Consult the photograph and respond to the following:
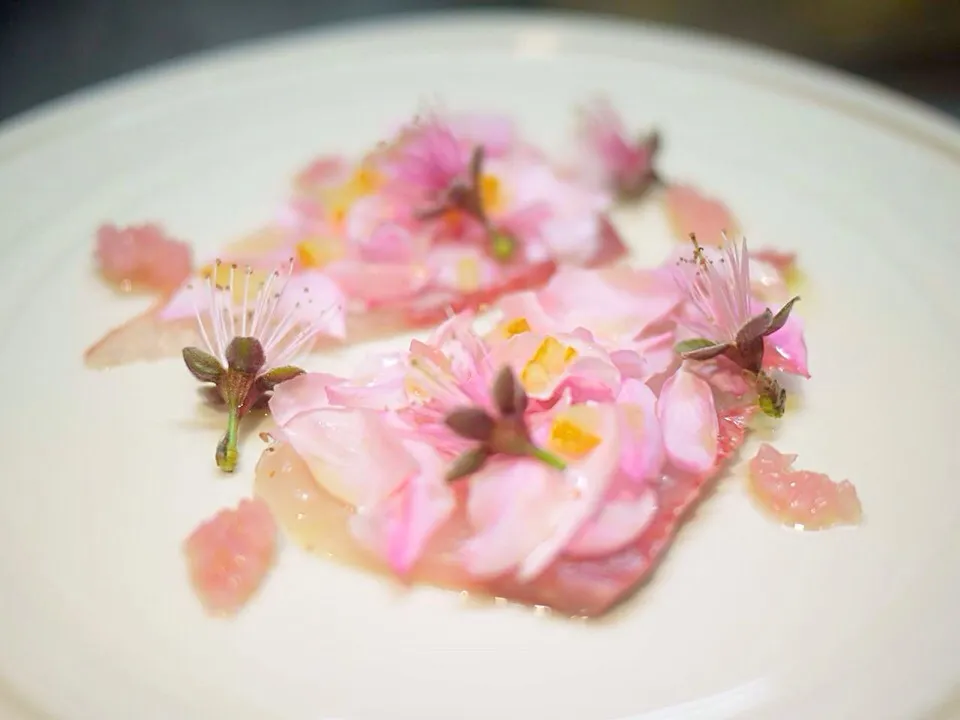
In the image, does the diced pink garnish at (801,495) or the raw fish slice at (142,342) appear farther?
the raw fish slice at (142,342)

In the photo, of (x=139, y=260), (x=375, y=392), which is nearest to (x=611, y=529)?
(x=375, y=392)

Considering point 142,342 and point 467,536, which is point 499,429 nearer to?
point 467,536

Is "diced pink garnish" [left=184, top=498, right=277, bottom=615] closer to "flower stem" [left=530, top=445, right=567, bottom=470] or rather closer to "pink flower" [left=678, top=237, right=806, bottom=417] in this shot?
"flower stem" [left=530, top=445, right=567, bottom=470]

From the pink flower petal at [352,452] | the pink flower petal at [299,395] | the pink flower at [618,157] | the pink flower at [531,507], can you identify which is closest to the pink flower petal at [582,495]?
the pink flower at [531,507]

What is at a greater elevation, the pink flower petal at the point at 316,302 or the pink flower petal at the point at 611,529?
the pink flower petal at the point at 316,302

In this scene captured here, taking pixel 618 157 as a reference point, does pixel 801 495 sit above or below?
below

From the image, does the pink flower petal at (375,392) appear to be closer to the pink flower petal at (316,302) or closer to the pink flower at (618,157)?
the pink flower petal at (316,302)
